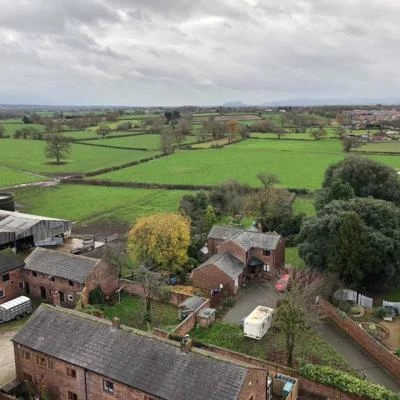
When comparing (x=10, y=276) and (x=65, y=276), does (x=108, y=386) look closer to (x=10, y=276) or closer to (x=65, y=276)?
(x=65, y=276)

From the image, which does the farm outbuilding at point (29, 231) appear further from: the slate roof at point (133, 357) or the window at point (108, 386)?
the window at point (108, 386)

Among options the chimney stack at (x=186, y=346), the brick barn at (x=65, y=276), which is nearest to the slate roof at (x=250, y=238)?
the brick barn at (x=65, y=276)

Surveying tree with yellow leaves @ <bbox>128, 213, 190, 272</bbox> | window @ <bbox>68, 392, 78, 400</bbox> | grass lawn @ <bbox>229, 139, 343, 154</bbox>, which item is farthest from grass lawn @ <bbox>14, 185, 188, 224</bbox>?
grass lawn @ <bbox>229, 139, 343, 154</bbox>

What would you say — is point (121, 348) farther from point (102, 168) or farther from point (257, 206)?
point (102, 168)

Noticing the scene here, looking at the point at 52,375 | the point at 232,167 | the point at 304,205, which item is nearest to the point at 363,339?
the point at 52,375

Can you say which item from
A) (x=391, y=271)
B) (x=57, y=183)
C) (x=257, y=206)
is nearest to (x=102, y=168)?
(x=57, y=183)
